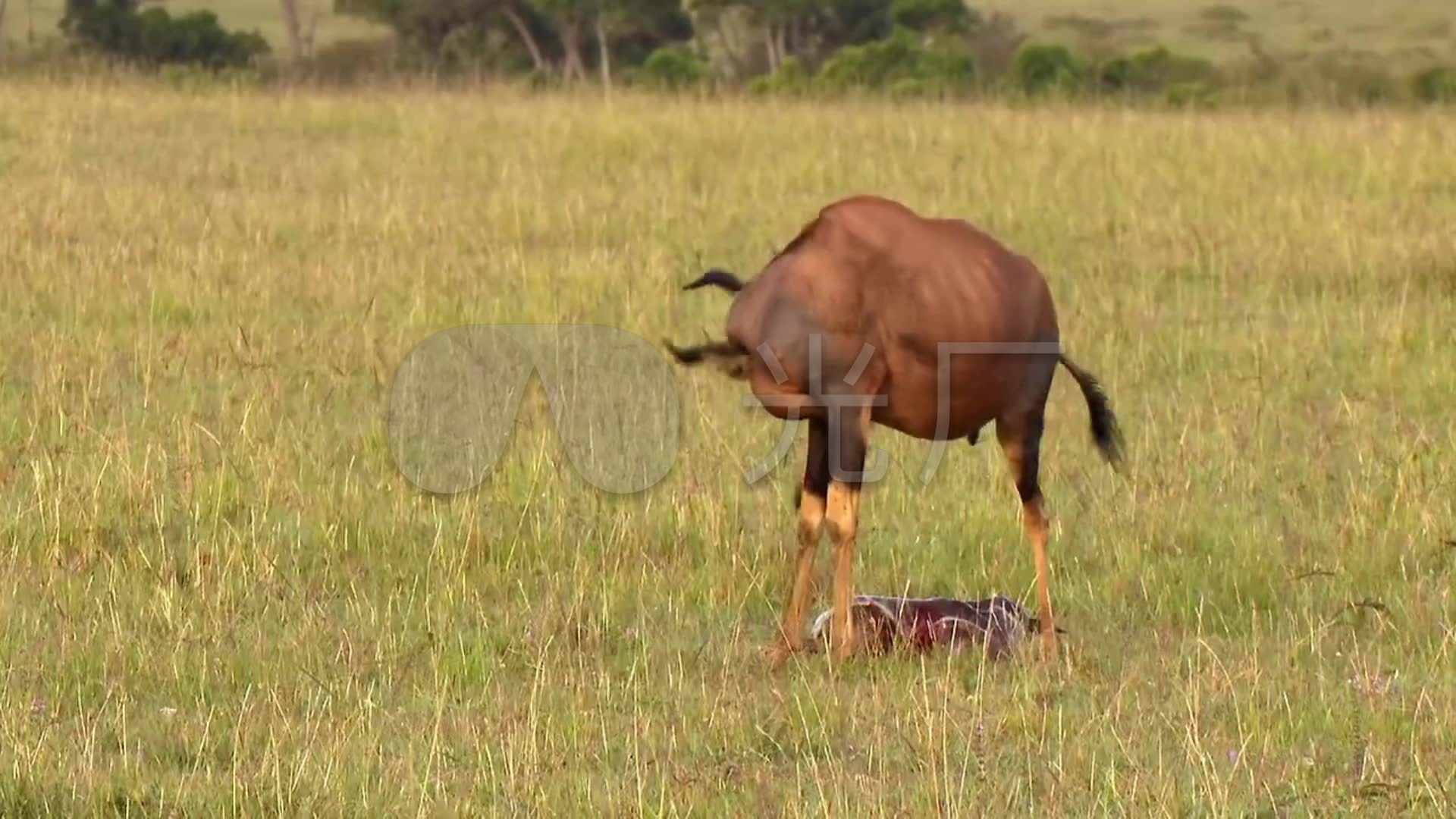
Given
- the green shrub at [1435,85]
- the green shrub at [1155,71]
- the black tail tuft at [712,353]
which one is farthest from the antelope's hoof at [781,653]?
the green shrub at [1155,71]

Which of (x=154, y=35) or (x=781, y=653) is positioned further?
(x=154, y=35)

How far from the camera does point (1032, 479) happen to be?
15.6ft

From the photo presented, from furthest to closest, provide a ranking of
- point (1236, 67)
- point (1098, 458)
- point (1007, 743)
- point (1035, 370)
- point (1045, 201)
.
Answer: point (1236, 67), point (1045, 201), point (1098, 458), point (1035, 370), point (1007, 743)

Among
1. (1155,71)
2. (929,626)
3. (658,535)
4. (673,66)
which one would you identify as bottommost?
(1155,71)

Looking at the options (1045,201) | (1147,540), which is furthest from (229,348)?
(1045,201)

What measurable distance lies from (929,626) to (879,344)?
749mm

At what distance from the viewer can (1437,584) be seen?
5.55 metres

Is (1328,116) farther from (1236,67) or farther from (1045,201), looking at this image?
(1236,67)

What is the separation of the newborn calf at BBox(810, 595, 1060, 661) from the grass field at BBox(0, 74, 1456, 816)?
0.24 ft

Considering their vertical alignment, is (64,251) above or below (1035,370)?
below

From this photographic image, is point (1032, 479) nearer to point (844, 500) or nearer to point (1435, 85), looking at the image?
point (844, 500)

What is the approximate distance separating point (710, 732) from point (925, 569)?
1.52 m

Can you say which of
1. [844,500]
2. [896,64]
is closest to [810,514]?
[844,500]

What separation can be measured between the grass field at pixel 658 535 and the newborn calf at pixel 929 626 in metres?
0.07
